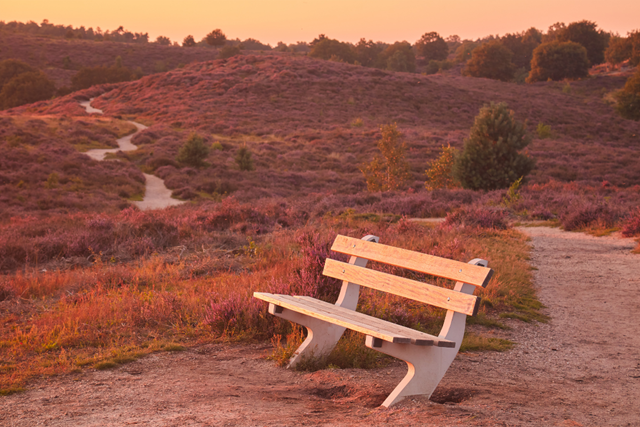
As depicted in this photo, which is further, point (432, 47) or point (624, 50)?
point (432, 47)

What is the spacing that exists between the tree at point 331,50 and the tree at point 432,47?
24966 millimetres

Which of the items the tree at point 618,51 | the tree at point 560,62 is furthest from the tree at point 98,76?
the tree at point 618,51

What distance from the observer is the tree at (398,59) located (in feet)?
272

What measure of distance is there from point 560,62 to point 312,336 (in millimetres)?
74433

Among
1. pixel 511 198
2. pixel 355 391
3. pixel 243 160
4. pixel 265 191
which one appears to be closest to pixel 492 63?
pixel 243 160

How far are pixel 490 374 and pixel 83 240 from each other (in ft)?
27.3

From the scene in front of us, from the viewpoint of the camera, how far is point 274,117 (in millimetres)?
43469

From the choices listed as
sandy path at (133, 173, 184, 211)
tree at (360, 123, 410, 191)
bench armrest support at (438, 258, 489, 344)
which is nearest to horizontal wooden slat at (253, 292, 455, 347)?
bench armrest support at (438, 258, 489, 344)

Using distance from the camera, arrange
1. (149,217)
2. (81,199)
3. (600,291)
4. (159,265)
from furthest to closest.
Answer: (81,199) → (149,217) → (159,265) → (600,291)

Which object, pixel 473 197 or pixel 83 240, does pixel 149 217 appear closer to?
pixel 83 240

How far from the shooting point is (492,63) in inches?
2813

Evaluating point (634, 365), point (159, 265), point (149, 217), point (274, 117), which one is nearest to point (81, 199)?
point (149, 217)

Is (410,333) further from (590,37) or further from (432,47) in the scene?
(432,47)

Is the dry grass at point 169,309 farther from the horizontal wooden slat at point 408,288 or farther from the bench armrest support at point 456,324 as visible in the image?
the bench armrest support at point 456,324
